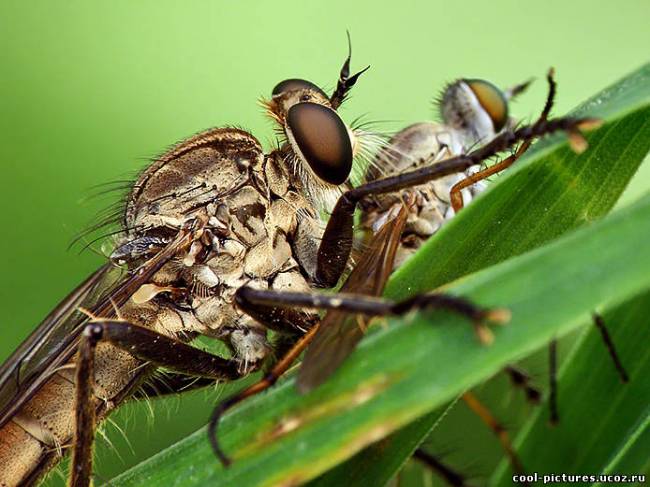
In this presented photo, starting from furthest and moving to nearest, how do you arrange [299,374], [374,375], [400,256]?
[400,256] < [299,374] < [374,375]

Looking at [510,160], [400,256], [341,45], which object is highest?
[341,45]

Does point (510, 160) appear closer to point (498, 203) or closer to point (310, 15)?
point (498, 203)

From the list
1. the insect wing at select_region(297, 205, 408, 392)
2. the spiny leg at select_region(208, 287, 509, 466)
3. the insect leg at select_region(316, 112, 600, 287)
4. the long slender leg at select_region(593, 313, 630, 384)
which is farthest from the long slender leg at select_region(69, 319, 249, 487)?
the long slender leg at select_region(593, 313, 630, 384)

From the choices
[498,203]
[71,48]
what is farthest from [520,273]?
[71,48]

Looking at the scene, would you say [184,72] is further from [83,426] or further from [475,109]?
[83,426]

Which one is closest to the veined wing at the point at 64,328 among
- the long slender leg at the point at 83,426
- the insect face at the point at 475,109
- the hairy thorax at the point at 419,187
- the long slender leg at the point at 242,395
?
the long slender leg at the point at 83,426
